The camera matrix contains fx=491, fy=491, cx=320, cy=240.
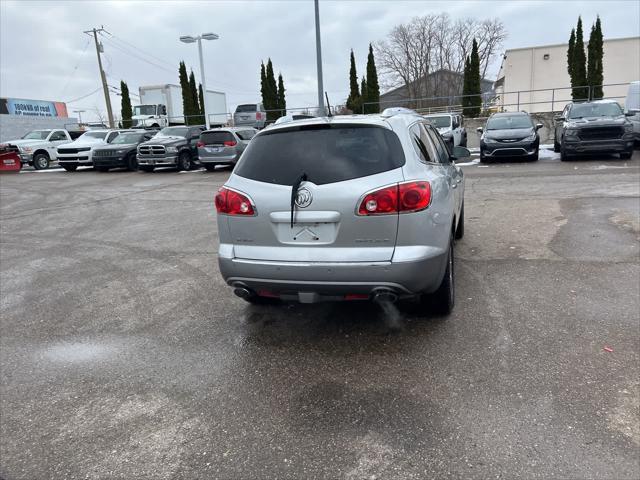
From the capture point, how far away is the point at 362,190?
137 inches

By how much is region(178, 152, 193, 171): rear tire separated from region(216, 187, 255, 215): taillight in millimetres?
17181

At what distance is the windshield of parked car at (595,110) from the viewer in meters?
15.3

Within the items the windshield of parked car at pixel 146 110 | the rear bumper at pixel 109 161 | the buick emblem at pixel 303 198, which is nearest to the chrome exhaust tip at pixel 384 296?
the buick emblem at pixel 303 198

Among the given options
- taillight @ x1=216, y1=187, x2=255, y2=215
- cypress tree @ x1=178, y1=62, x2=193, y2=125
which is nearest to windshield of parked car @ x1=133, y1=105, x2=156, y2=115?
cypress tree @ x1=178, y1=62, x2=193, y2=125

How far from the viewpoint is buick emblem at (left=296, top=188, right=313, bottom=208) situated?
357 cm

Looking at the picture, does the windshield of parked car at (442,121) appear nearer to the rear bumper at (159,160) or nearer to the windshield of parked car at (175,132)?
the windshield of parked car at (175,132)

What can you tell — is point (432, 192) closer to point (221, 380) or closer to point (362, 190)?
point (362, 190)

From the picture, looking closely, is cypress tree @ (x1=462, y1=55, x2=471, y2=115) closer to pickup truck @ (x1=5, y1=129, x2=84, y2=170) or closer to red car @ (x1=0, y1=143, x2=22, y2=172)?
pickup truck @ (x1=5, y1=129, x2=84, y2=170)

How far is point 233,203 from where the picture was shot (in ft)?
12.6

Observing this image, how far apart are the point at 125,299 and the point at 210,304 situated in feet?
3.46

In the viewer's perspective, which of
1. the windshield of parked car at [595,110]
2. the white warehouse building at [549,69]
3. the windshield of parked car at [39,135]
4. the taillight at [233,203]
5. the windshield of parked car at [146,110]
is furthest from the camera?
the windshield of parked car at [146,110]

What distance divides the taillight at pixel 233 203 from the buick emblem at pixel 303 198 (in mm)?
388

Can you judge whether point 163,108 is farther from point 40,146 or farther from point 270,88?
point 40,146

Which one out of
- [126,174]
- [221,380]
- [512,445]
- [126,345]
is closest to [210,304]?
[126,345]
